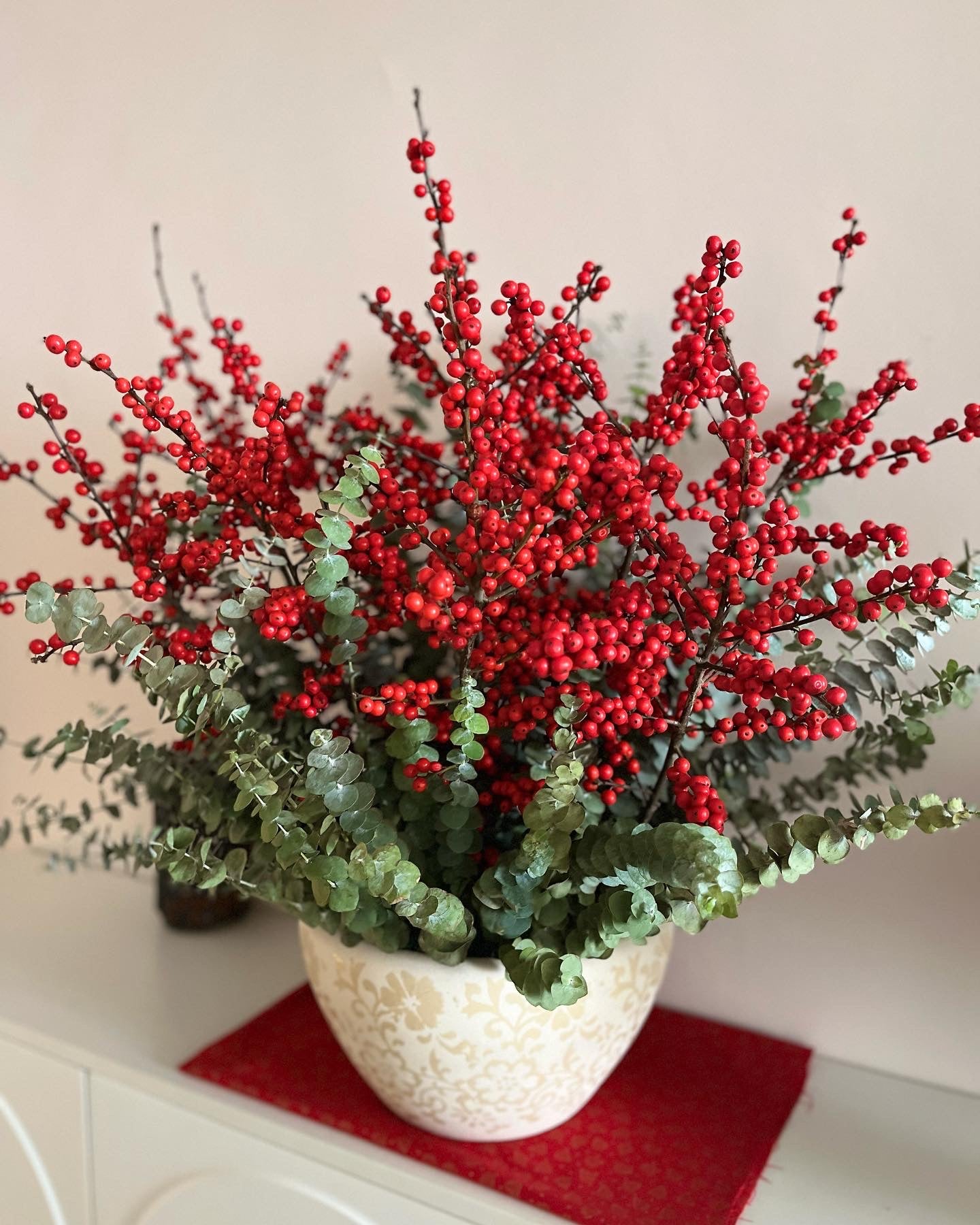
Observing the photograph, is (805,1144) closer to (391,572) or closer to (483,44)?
(391,572)

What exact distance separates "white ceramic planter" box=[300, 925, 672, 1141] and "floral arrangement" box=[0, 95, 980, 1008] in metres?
0.03

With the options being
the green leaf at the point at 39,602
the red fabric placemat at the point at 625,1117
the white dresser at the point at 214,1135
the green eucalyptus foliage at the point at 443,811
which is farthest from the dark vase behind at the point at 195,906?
the green leaf at the point at 39,602

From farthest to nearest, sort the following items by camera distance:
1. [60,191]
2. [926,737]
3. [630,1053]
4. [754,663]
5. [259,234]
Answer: [60,191] < [259,234] < [630,1053] < [926,737] < [754,663]

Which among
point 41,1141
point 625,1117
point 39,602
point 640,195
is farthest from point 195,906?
point 640,195

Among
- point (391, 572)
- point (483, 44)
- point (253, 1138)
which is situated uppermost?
point (483, 44)

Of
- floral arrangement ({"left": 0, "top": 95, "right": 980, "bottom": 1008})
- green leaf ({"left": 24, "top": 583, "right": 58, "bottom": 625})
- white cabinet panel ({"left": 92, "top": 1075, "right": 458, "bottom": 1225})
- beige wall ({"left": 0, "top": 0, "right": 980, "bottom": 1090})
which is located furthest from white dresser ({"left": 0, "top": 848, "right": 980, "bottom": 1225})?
green leaf ({"left": 24, "top": 583, "right": 58, "bottom": 625})

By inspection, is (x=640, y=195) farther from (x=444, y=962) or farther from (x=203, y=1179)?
(x=203, y=1179)

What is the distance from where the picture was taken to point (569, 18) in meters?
0.88

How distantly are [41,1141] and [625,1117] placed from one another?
0.52 meters

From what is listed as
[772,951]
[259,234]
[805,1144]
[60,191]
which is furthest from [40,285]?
[805,1144]

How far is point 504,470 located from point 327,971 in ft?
1.21

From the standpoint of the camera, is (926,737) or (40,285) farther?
(40,285)

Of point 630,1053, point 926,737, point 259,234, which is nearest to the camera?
point 926,737

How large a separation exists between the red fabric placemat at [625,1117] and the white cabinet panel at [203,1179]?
33mm
